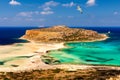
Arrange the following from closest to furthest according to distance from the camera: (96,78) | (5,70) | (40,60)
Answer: (96,78), (5,70), (40,60)

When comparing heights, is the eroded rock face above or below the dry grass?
above

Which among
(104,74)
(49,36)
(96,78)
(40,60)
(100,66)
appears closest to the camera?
(96,78)

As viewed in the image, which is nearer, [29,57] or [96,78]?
[96,78]

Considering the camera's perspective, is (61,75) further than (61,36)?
No

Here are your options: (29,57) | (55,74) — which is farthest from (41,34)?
(55,74)

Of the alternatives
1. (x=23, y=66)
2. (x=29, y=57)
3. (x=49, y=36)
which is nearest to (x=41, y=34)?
(x=49, y=36)

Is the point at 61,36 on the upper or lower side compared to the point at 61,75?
upper

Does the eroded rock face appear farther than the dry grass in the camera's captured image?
Yes

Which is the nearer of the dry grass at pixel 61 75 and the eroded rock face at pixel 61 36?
the dry grass at pixel 61 75

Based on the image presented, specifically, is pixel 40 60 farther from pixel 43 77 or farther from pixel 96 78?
pixel 96 78

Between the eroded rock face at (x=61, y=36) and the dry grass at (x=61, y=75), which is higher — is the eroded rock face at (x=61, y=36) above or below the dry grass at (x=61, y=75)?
above
